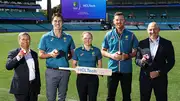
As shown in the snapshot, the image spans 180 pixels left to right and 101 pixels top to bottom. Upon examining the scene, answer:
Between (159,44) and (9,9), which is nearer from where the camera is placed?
(159,44)

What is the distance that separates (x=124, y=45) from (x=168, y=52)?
80 cm

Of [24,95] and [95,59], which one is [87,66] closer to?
[95,59]

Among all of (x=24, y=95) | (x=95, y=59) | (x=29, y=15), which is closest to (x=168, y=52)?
(x=95, y=59)

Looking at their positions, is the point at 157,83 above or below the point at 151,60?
below

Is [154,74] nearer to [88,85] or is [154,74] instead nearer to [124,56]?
[124,56]

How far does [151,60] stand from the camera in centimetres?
579

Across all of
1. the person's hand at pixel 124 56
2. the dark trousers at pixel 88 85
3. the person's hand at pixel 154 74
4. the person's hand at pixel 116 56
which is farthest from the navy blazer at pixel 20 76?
the person's hand at pixel 154 74

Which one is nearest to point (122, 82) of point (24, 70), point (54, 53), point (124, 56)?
point (124, 56)

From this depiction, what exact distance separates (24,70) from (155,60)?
213 centimetres

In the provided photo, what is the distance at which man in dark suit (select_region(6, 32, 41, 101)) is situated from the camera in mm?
5426

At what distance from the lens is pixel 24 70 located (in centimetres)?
550

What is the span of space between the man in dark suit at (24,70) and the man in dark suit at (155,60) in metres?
1.74

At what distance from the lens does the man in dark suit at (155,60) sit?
5.75 m

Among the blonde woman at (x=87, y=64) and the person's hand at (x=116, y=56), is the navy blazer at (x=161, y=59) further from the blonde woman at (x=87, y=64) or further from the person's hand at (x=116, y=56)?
the blonde woman at (x=87, y=64)
